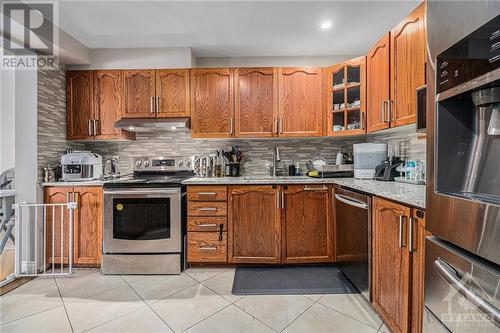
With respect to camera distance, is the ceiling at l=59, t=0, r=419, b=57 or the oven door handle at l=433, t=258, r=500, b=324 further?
the ceiling at l=59, t=0, r=419, b=57

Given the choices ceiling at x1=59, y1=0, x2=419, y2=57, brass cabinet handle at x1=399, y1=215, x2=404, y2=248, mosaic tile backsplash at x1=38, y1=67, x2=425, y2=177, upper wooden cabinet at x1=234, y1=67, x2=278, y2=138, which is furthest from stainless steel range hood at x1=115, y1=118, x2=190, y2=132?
brass cabinet handle at x1=399, y1=215, x2=404, y2=248

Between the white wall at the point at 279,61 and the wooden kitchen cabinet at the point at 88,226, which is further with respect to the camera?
the white wall at the point at 279,61

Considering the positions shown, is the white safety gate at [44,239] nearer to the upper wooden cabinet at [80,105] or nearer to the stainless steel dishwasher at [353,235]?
the upper wooden cabinet at [80,105]

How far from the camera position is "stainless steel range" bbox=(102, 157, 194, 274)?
232cm

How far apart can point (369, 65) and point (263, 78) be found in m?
1.10

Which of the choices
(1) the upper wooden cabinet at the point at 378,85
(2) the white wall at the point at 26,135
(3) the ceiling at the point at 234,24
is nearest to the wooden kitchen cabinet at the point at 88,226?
(2) the white wall at the point at 26,135

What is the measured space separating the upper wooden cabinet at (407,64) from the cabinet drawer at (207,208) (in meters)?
1.72

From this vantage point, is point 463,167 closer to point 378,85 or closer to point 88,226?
point 378,85

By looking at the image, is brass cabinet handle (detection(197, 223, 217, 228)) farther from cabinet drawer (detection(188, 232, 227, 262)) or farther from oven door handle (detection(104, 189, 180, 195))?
oven door handle (detection(104, 189, 180, 195))

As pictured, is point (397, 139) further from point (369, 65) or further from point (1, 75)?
point (1, 75)

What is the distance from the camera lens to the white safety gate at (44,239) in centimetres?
230

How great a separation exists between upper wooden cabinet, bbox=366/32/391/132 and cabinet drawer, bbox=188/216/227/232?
5.62 ft

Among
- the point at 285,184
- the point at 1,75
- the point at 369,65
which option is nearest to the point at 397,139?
the point at 369,65

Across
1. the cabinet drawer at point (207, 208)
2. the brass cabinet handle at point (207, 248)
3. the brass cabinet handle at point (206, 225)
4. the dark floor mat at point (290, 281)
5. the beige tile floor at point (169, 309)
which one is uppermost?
the cabinet drawer at point (207, 208)
